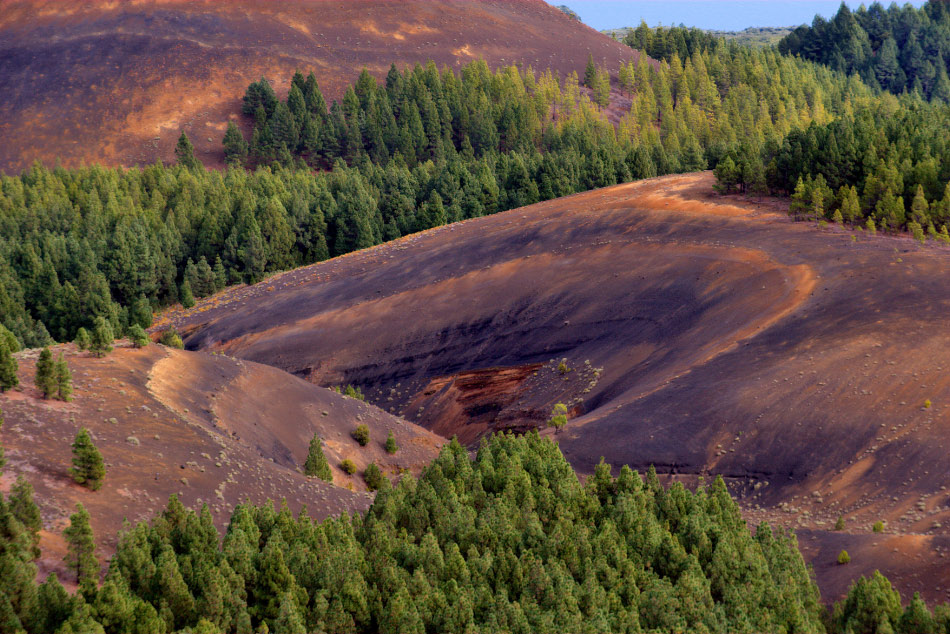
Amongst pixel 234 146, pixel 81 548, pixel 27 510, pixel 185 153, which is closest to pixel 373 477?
pixel 27 510

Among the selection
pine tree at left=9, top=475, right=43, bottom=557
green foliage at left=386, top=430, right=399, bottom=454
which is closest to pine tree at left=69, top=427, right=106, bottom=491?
pine tree at left=9, top=475, right=43, bottom=557

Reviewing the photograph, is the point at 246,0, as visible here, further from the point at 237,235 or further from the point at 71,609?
the point at 71,609

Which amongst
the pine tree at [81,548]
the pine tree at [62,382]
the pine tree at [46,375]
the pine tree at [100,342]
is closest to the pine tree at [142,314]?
the pine tree at [100,342]

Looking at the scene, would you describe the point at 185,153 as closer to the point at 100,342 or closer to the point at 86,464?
the point at 100,342

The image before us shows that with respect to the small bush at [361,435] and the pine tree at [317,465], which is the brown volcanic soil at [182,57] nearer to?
the small bush at [361,435]

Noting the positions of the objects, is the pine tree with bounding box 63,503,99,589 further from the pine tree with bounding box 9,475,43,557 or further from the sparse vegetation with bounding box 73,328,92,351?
the sparse vegetation with bounding box 73,328,92,351

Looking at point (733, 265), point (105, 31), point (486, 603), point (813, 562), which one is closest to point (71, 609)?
point (486, 603)
